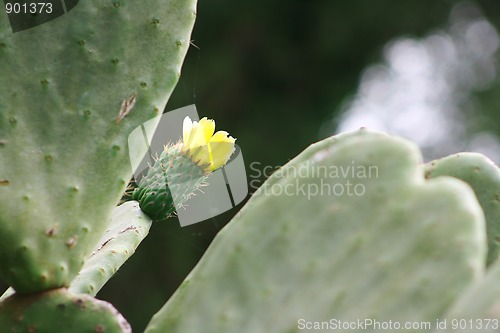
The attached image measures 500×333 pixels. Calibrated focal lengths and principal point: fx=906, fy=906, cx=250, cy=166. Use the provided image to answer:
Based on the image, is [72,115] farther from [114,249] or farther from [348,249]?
[348,249]

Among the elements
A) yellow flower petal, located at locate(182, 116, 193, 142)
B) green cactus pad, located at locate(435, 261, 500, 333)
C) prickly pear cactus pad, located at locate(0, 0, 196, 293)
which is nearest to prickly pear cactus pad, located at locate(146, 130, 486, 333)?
green cactus pad, located at locate(435, 261, 500, 333)

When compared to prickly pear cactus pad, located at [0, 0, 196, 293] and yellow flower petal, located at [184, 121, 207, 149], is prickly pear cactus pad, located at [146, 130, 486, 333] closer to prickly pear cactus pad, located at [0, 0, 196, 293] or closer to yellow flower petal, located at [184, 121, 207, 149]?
prickly pear cactus pad, located at [0, 0, 196, 293]

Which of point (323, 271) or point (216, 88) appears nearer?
point (323, 271)

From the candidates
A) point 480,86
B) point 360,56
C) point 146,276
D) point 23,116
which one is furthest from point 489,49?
point 23,116

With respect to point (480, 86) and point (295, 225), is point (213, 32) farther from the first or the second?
point (295, 225)

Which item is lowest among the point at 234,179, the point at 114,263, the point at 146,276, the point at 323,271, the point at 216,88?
the point at 146,276

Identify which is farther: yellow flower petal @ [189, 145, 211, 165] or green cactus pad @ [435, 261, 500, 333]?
yellow flower petal @ [189, 145, 211, 165]

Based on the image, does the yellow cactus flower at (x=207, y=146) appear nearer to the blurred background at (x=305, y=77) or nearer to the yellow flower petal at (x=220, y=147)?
the yellow flower petal at (x=220, y=147)
